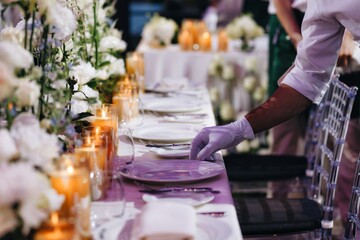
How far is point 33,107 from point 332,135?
1627 millimetres

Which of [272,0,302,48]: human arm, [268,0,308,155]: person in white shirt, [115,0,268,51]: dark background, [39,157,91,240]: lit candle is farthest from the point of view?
[115,0,268,51]: dark background

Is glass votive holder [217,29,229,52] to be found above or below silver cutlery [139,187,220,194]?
above

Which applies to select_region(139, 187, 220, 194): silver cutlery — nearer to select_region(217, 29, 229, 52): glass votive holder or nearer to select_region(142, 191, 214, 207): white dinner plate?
select_region(142, 191, 214, 207): white dinner plate

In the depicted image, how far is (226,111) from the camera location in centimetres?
546

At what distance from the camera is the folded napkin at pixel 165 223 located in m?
1.41

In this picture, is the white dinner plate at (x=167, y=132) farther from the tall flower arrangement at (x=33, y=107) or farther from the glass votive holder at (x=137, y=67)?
the glass votive holder at (x=137, y=67)

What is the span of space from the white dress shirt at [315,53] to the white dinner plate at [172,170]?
65 centimetres

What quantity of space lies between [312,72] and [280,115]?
0.22m

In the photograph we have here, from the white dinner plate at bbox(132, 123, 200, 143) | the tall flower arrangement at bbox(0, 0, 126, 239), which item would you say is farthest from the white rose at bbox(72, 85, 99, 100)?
the white dinner plate at bbox(132, 123, 200, 143)

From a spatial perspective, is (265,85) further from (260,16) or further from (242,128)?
(242,128)

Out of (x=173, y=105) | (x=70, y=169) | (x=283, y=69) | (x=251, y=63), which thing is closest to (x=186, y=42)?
(x=251, y=63)

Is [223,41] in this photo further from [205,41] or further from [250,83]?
[250,83]

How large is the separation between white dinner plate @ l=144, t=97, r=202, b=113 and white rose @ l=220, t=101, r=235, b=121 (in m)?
2.09

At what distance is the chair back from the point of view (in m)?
2.70
